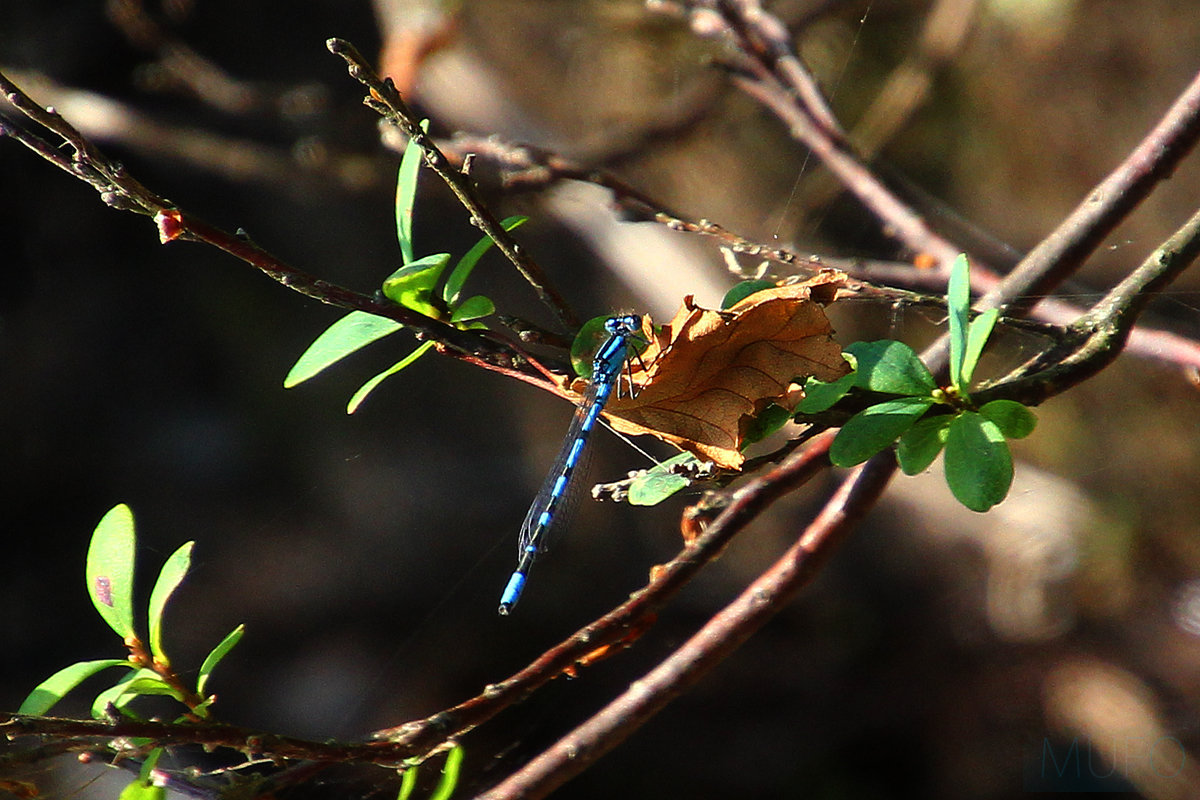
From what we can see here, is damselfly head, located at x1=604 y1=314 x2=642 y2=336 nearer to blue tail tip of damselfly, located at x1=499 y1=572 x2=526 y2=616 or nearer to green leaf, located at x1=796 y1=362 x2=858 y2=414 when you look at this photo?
green leaf, located at x1=796 y1=362 x2=858 y2=414

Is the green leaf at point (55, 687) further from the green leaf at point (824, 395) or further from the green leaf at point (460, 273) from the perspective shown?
the green leaf at point (824, 395)

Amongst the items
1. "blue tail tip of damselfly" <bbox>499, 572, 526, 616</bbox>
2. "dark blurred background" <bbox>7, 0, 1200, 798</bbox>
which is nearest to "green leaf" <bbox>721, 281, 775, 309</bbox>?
"blue tail tip of damselfly" <bbox>499, 572, 526, 616</bbox>

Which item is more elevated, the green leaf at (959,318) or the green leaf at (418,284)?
the green leaf at (959,318)

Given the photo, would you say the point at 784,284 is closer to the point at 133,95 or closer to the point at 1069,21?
the point at 1069,21

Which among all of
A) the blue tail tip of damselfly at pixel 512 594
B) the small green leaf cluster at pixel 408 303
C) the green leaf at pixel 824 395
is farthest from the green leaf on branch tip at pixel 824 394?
the blue tail tip of damselfly at pixel 512 594

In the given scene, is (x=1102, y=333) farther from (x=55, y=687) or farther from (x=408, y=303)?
(x=55, y=687)

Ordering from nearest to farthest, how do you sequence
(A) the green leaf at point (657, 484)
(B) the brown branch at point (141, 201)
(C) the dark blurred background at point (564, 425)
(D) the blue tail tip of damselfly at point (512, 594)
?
(B) the brown branch at point (141, 201) < (A) the green leaf at point (657, 484) < (D) the blue tail tip of damselfly at point (512, 594) < (C) the dark blurred background at point (564, 425)

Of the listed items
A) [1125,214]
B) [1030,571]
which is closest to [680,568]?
[1125,214]
